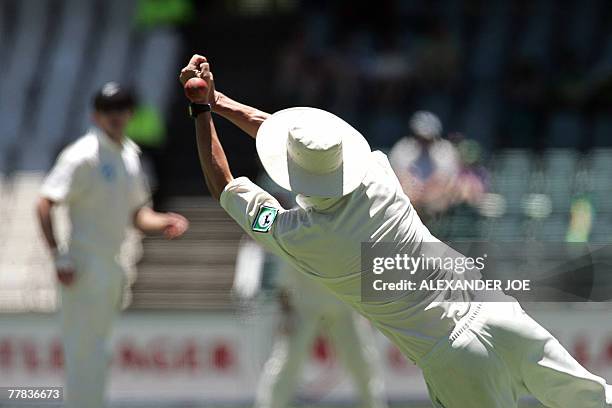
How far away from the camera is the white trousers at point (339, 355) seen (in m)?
9.75

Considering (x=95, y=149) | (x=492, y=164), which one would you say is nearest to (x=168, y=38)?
(x=492, y=164)

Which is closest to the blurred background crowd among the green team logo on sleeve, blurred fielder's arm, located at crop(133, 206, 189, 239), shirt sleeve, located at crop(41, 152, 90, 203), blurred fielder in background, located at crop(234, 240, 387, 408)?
blurred fielder in background, located at crop(234, 240, 387, 408)

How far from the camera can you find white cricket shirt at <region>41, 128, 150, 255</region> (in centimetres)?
848

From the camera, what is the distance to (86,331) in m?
8.38

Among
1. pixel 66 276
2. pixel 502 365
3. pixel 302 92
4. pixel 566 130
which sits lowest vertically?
pixel 502 365

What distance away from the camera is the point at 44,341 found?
11750 mm

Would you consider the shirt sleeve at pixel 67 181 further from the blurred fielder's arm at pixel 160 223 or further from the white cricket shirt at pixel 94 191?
the blurred fielder's arm at pixel 160 223

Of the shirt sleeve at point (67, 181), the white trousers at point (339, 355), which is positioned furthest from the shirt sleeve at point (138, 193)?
the white trousers at point (339, 355)

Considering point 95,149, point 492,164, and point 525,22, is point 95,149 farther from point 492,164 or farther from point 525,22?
point 525,22

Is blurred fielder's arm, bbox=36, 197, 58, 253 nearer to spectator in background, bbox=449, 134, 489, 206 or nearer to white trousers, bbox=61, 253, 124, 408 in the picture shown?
white trousers, bbox=61, 253, 124, 408

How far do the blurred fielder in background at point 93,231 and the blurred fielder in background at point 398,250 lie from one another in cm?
232

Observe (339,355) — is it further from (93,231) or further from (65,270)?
(65,270)

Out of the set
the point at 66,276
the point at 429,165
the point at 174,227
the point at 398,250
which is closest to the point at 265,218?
the point at 398,250

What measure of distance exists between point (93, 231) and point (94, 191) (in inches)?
9.5
